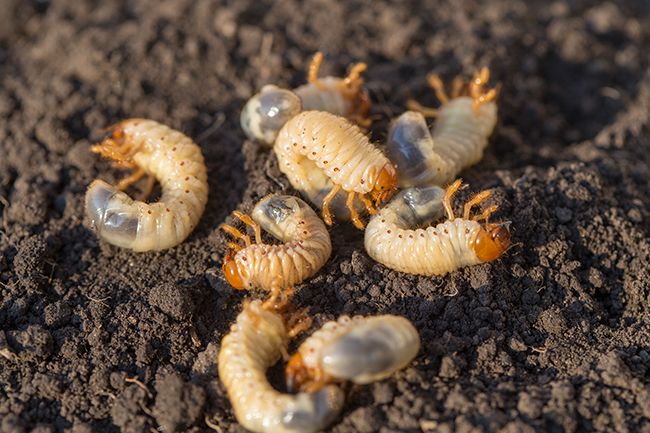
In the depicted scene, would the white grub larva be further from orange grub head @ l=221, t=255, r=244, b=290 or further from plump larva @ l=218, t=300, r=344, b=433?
plump larva @ l=218, t=300, r=344, b=433

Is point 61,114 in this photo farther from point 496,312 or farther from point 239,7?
point 496,312

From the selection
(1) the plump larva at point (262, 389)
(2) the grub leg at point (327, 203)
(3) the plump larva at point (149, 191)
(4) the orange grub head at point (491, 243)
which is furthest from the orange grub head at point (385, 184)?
(3) the plump larva at point (149, 191)

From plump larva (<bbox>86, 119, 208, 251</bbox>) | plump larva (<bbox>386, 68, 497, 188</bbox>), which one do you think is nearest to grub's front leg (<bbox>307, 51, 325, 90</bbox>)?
plump larva (<bbox>386, 68, 497, 188</bbox>)

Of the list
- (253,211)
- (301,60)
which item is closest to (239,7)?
(301,60)

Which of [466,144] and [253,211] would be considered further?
[466,144]

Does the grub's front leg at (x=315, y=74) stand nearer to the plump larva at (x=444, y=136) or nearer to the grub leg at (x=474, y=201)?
the plump larva at (x=444, y=136)

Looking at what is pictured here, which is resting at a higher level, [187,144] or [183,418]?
[187,144]
